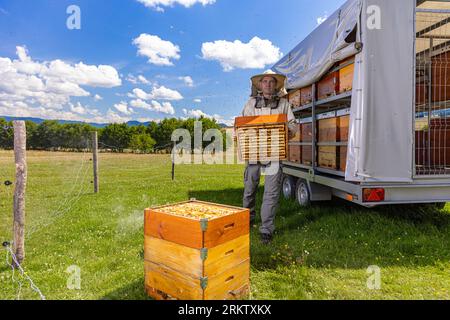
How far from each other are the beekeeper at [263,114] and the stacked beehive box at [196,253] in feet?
5.63

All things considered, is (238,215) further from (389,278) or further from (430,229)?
(430,229)

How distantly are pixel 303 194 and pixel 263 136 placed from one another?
295 centimetres

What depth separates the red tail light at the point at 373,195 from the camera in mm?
4441

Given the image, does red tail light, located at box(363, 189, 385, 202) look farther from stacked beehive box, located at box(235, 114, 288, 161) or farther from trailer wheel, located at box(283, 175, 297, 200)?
trailer wheel, located at box(283, 175, 297, 200)

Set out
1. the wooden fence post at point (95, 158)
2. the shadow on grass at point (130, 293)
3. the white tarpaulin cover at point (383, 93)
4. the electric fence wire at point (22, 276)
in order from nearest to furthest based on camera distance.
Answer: the shadow on grass at point (130, 293) < the electric fence wire at point (22, 276) < the white tarpaulin cover at point (383, 93) < the wooden fence post at point (95, 158)

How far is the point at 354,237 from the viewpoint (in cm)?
528

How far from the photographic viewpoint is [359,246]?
4941mm

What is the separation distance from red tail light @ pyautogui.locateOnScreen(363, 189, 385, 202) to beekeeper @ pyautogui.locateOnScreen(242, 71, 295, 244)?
126 cm

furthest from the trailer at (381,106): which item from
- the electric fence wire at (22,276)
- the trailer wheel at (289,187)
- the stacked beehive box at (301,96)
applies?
the electric fence wire at (22,276)

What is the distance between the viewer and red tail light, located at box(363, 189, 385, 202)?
4441 mm

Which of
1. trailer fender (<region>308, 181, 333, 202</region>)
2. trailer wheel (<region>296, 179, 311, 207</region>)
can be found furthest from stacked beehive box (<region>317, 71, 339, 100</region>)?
trailer wheel (<region>296, 179, 311, 207</region>)

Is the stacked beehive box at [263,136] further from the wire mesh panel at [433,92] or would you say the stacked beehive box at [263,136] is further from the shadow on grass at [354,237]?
the wire mesh panel at [433,92]

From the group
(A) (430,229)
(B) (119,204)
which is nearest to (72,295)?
(B) (119,204)
